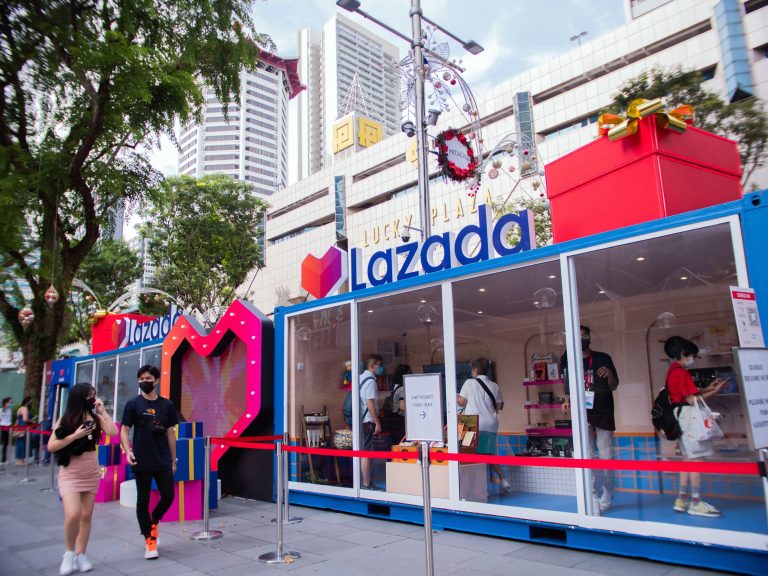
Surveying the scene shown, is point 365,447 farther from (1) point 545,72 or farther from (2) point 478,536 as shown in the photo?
(1) point 545,72

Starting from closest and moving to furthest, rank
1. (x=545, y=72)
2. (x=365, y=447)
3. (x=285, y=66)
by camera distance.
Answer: (x=365, y=447) < (x=545, y=72) < (x=285, y=66)

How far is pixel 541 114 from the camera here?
29.7m

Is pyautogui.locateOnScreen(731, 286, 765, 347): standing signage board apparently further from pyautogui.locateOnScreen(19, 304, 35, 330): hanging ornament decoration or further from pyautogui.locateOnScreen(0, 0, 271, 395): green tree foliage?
pyautogui.locateOnScreen(19, 304, 35, 330): hanging ornament decoration

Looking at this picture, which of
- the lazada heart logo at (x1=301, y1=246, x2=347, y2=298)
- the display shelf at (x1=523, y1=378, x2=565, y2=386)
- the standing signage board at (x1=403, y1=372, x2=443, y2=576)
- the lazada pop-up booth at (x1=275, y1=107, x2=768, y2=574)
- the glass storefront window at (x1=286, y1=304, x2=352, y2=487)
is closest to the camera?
the standing signage board at (x1=403, y1=372, x2=443, y2=576)

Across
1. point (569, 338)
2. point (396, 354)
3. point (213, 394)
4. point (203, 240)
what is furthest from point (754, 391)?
point (203, 240)

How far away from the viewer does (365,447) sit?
750 cm

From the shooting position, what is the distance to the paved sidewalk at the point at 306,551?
475cm

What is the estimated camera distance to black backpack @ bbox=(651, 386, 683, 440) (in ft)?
17.5

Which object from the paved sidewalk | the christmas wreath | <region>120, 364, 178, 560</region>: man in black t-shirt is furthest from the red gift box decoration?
<region>120, 364, 178, 560</region>: man in black t-shirt

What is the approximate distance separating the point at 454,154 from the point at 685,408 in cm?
624

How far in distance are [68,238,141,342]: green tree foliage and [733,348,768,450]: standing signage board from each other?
27390 millimetres

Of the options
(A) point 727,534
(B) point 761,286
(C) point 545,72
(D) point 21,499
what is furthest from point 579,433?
(C) point 545,72

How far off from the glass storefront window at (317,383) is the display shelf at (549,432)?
8.41 feet

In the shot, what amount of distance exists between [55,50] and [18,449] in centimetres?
1205
